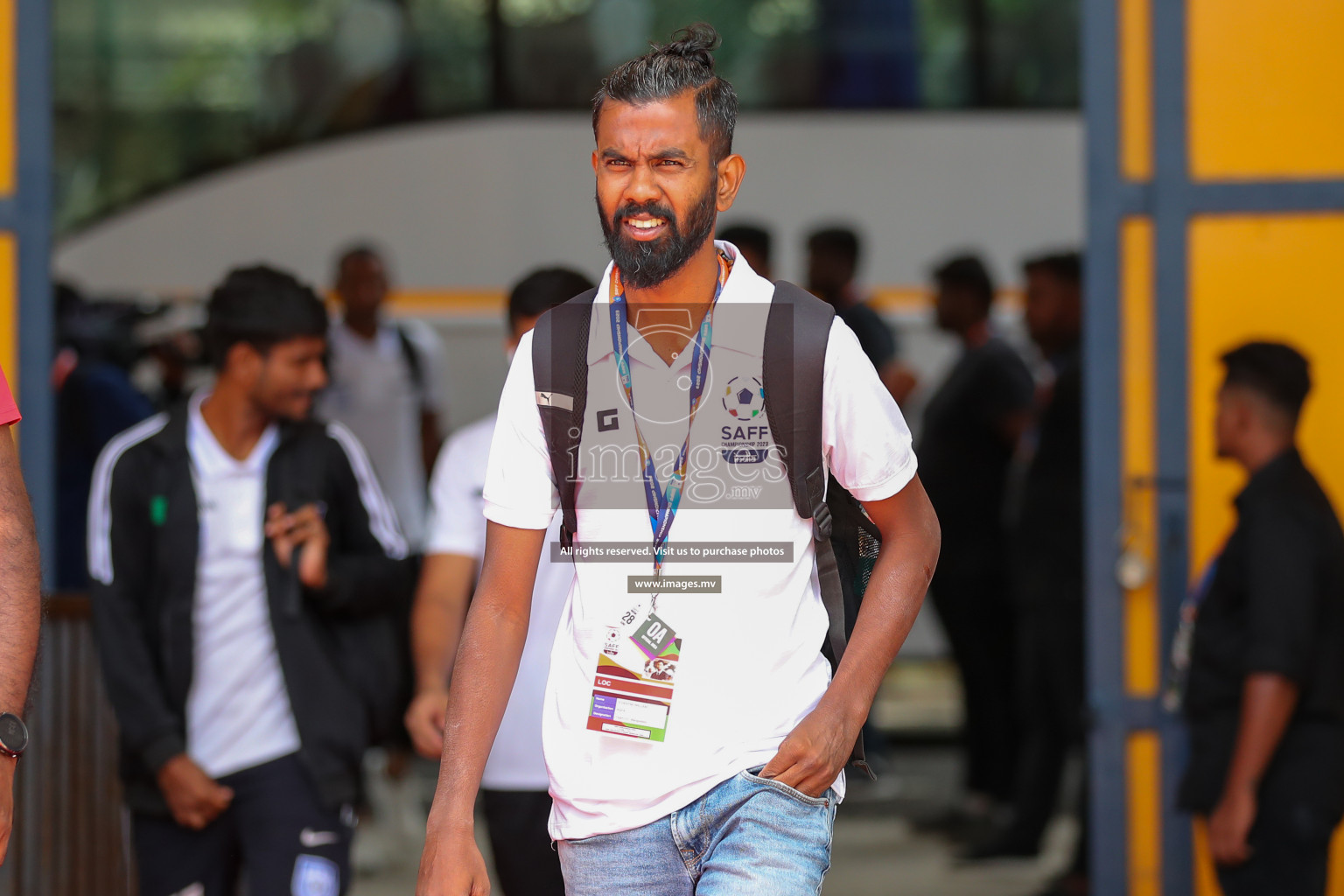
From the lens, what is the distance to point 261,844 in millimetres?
3715

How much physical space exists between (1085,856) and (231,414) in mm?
3674

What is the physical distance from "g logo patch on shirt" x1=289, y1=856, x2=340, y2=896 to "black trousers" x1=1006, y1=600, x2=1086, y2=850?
3.13m

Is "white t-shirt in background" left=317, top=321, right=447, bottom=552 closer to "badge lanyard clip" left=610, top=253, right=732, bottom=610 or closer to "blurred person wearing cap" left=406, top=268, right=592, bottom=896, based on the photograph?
"blurred person wearing cap" left=406, top=268, right=592, bottom=896

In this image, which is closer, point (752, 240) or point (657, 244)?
point (657, 244)

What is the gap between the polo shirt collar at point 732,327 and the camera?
8.19 ft

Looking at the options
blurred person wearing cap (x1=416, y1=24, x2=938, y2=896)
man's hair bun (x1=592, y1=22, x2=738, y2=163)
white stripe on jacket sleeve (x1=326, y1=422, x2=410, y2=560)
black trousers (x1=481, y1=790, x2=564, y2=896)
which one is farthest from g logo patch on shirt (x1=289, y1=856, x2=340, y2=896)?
man's hair bun (x1=592, y1=22, x2=738, y2=163)

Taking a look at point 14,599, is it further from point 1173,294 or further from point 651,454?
point 1173,294

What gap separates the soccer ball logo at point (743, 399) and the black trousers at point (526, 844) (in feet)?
4.67

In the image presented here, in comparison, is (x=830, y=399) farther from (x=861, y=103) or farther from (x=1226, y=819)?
(x=861, y=103)

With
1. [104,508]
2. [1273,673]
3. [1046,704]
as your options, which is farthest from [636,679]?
[1046,704]

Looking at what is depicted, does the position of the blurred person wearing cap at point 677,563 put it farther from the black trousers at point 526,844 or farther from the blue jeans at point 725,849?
the black trousers at point 526,844

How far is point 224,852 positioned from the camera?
12.4ft

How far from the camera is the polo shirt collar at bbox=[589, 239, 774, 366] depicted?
2.50m

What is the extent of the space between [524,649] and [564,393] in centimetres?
103
